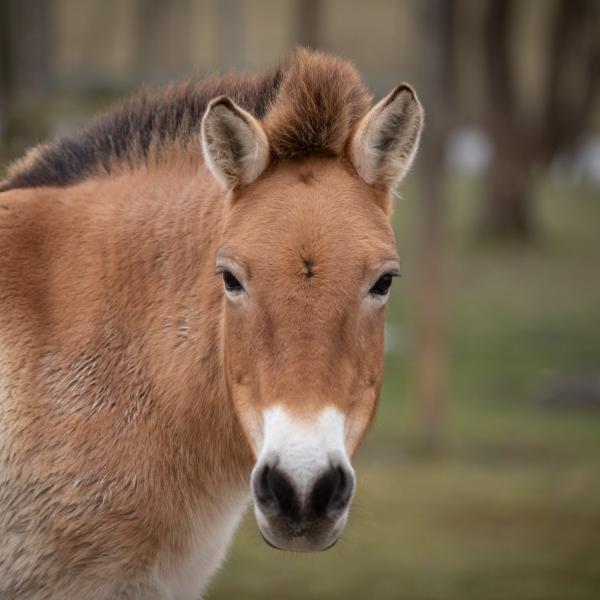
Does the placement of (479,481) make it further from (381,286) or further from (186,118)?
(381,286)

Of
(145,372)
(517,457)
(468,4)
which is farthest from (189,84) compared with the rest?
(468,4)

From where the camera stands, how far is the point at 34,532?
15.6 ft

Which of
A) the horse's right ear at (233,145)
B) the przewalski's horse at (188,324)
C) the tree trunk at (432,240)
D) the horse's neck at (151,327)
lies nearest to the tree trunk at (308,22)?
the tree trunk at (432,240)

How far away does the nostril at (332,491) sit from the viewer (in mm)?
3918

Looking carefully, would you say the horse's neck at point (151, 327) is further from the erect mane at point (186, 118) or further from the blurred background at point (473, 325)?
the blurred background at point (473, 325)

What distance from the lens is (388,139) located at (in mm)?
4836

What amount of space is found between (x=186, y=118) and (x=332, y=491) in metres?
2.32

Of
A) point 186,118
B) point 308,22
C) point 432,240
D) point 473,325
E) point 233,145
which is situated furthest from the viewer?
point 473,325

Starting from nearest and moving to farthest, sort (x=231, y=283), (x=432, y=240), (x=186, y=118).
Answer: (x=231, y=283) < (x=186, y=118) < (x=432, y=240)

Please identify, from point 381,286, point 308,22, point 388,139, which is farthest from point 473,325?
point 381,286

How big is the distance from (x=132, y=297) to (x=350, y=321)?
1.20 metres

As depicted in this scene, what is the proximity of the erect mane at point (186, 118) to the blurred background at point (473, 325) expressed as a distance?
48 centimetres

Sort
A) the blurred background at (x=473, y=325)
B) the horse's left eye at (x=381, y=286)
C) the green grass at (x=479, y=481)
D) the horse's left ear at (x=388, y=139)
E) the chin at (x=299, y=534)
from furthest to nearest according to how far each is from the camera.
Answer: the blurred background at (x=473, y=325), the green grass at (x=479, y=481), the horse's left ear at (x=388, y=139), the horse's left eye at (x=381, y=286), the chin at (x=299, y=534)

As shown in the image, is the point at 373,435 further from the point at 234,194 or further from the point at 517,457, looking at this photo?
the point at 234,194
